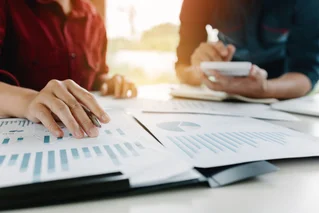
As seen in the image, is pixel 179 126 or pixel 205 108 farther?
pixel 205 108

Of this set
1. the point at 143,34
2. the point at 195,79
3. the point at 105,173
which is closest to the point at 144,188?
the point at 105,173

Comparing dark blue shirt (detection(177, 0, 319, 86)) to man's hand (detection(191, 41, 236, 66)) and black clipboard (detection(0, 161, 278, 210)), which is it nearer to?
man's hand (detection(191, 41, 236, 66))

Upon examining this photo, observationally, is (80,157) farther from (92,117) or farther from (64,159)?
(92,117)

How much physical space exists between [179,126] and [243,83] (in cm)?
43

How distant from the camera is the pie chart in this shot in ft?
1.62

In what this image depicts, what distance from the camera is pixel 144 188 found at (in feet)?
0.95

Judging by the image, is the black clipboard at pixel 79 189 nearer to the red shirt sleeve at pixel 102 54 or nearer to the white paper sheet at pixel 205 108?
the white paper sheet at pixel 205 108

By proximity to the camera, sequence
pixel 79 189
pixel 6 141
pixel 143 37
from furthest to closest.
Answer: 1. pixel 143 37
2. pixel 6 141
3. pixel 79 189

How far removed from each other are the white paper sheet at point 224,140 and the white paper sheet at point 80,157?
0.11 ft

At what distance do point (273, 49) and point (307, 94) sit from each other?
0.27 metres

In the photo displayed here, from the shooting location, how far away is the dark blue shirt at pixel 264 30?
1.11 m

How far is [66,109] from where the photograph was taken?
0.45m

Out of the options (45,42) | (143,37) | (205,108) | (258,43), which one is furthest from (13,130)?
(143,37)

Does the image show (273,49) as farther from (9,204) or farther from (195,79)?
(9,204)
